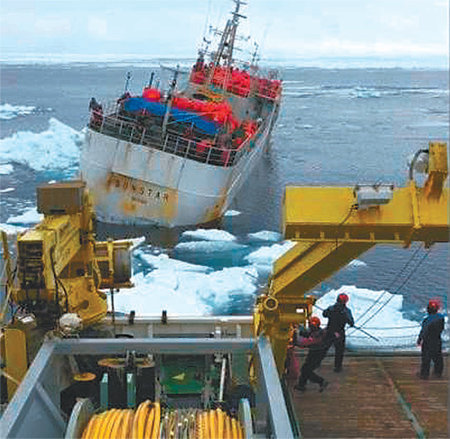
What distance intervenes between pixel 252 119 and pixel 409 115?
2110cm

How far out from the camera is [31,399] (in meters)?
2.93

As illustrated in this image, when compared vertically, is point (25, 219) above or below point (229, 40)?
below

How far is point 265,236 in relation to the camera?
51.5 feet

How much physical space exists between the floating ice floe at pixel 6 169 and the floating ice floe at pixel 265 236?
11.3 meters

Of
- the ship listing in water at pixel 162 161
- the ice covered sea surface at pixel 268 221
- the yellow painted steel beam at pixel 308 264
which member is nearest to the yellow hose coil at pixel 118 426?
the yellow painted steel beam at pixel 308 264

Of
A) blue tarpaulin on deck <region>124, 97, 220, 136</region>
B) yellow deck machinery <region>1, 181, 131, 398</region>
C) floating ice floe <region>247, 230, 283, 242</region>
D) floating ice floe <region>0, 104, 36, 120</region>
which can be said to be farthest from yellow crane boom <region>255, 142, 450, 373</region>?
floating ice floe <region>0, 104, 36, 120</region>

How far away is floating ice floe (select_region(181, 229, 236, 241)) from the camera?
51.3 ft

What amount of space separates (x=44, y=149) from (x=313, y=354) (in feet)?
71.4

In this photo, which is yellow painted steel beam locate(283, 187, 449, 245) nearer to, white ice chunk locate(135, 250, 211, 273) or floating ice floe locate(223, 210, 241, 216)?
white ice chunk locate(135, 250, 211, 273)

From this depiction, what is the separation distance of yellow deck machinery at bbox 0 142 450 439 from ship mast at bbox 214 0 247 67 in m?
18.6

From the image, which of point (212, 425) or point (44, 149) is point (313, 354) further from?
point (44, 149)

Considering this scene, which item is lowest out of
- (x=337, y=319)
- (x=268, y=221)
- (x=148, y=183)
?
(x=268, y=221)

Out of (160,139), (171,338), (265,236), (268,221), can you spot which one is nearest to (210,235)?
(265,236)

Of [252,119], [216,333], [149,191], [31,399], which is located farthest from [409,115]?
[31,399]
